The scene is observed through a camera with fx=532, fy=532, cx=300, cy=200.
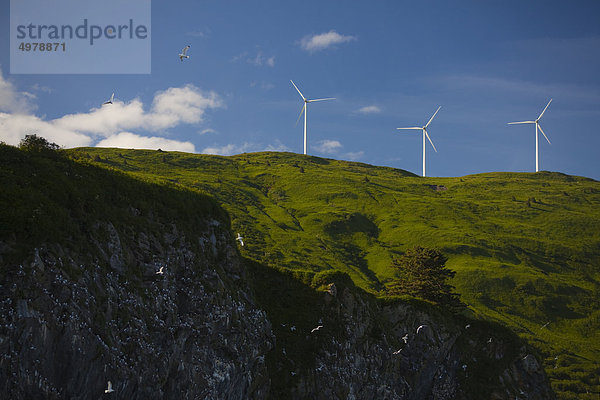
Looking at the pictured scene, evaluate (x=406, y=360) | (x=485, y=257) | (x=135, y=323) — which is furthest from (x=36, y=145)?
(x=485, y=257)

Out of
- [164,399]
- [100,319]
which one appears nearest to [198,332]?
[164,399]

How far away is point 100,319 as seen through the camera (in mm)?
30688

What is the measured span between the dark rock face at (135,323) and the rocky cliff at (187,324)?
0.08m

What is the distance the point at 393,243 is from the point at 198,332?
138 m

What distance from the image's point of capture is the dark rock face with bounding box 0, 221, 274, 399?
1062 inches

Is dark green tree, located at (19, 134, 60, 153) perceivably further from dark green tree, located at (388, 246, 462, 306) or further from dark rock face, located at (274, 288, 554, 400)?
dark green tree, located at (388, 246, 462, 306)

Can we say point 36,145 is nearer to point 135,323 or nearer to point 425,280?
point 135,323

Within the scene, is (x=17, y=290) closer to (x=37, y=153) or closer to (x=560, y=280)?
(x=37, y=153)

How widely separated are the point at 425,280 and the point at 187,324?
44301 millimetres

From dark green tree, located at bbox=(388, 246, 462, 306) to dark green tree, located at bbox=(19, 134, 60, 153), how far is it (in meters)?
50.1

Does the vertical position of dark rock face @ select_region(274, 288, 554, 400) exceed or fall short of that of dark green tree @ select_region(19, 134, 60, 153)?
it falls short

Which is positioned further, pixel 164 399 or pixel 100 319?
pixel 164 399

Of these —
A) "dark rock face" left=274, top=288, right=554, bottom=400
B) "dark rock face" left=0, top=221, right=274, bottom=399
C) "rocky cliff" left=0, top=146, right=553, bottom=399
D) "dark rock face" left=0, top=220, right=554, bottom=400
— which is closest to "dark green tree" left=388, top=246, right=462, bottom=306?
"rocky cliff" left=0, top=146, right=553, bottom=399

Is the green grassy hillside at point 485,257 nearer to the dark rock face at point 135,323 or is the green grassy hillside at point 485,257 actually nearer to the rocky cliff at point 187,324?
the rocky cliff at point 187,324
